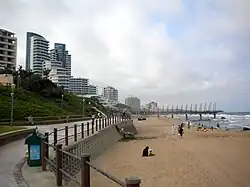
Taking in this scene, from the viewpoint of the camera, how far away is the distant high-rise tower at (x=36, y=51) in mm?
141125

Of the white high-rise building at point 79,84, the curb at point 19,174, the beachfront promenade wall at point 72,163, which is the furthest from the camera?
the white high-rise building at point 79,84

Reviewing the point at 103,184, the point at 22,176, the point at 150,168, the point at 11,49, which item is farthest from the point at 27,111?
the point at 11,49

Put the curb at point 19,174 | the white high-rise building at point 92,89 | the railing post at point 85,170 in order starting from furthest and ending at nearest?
the white high-rise building at point 92,89 < the curb at point 19,174 < the railing post at point 85,170

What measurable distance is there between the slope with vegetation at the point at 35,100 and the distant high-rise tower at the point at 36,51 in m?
60.7

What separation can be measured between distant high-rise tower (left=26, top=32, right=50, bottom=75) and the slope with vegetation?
6067cm

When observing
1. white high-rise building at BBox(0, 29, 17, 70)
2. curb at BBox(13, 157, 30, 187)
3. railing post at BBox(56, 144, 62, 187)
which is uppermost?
white high-rise building at BBox(0, 29, 17, 70)

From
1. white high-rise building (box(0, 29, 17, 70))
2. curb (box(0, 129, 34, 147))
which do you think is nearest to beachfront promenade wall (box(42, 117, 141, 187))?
curb (box(0, 129, 34, 147))

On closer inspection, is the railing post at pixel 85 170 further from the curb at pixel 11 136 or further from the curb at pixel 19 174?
the curb at pixel 11 136

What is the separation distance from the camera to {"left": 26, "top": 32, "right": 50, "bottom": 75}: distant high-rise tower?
141m

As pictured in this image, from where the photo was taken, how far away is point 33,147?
10.5m

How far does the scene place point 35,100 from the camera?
5284cm

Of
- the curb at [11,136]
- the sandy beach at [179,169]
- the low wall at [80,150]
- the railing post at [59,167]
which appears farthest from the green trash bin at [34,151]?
the curb at [11,136]

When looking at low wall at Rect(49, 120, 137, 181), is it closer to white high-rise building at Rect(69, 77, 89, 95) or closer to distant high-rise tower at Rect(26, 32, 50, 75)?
distant high-rise tower at Rect(26, 32, 50, 75)

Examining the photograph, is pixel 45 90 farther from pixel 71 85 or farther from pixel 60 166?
pixel 71 85
